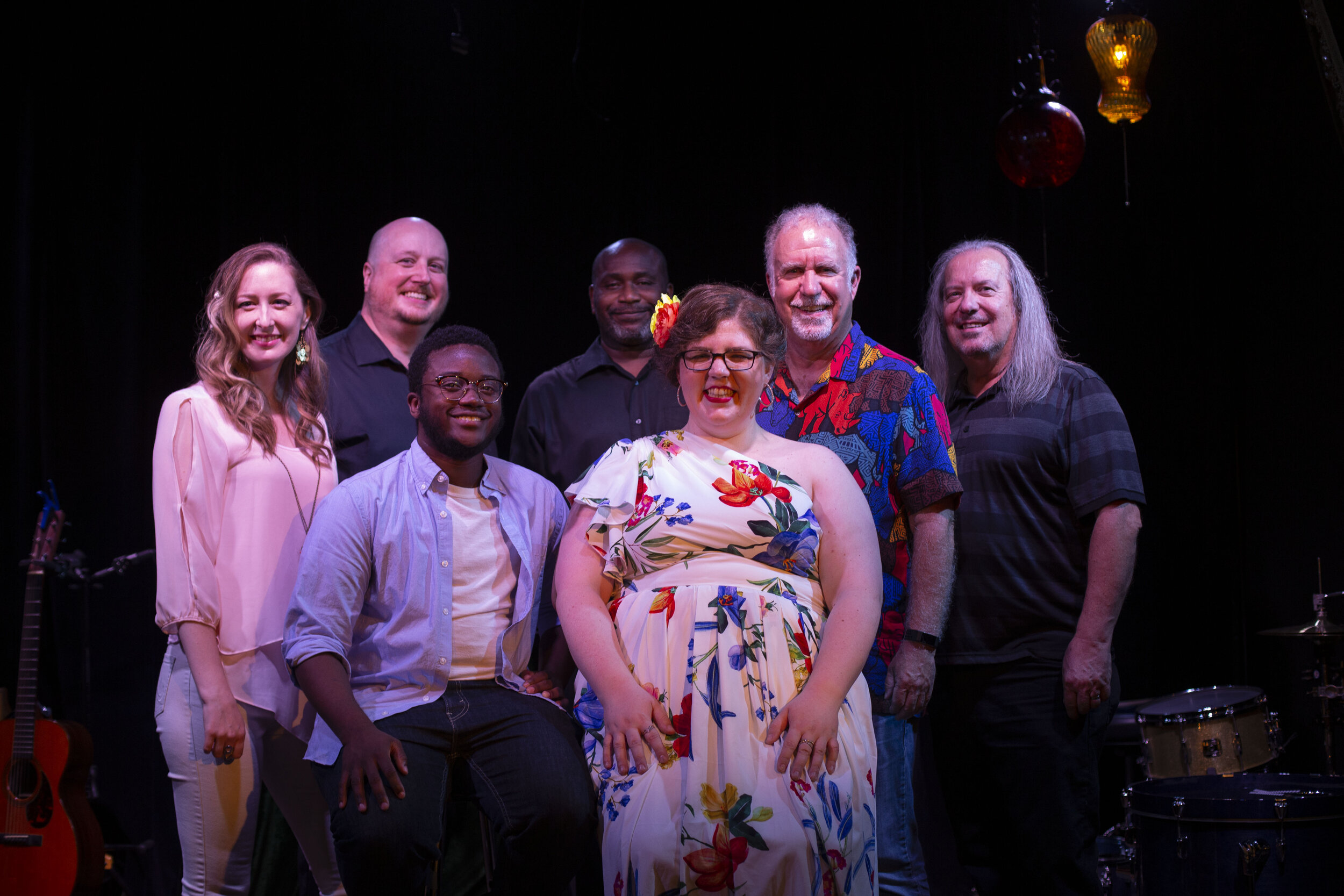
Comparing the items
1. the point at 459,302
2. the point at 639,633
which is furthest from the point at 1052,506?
the point at 459,302

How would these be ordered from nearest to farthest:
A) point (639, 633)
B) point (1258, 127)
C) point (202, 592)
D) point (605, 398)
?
1. point (639, 633)
2. point (202, 592)
3. point (605, 398)
4. point (1258, 127)

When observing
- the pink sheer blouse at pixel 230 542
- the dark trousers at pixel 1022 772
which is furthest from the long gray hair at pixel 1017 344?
the pink sheer blouse at pixel 230 542

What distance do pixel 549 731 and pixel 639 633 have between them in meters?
0.34

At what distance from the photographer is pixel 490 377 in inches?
103

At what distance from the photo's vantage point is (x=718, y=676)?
2.10 m

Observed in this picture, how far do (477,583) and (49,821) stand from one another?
179cm

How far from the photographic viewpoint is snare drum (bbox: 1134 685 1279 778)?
3568mm

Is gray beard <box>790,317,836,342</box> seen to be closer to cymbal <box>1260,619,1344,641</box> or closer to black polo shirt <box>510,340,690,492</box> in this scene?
black polo shirt <box>510,340,690,492</box>

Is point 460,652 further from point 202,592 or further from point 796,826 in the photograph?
point 796,826

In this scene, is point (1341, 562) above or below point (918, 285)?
below

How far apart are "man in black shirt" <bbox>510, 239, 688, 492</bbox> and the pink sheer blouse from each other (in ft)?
2.95

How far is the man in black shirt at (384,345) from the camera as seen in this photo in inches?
126

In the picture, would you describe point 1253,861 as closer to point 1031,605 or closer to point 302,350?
point 1031,605

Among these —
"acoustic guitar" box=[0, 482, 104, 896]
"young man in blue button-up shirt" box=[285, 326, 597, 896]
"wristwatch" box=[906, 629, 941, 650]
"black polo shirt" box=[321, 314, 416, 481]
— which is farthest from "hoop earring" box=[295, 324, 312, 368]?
"wristwatch" box=[906, 629, 941, 650]
